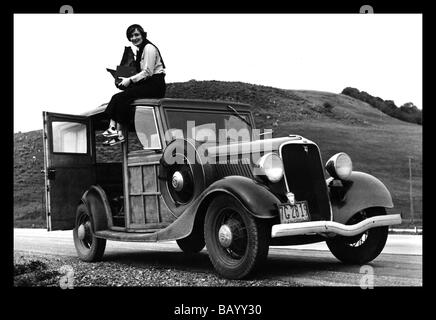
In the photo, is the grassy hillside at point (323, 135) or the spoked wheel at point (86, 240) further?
the grassy hillside at point (323, 135)

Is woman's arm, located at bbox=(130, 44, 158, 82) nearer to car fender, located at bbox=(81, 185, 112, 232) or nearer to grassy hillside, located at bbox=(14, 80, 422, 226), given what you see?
car fender, located at bbox=(81, 185, 112, 232)

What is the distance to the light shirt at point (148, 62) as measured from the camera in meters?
6.04

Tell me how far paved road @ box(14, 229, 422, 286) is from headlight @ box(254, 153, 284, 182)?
976 millimetres

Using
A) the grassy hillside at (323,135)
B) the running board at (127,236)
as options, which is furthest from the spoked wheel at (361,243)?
the grassy hillside at (323,135)

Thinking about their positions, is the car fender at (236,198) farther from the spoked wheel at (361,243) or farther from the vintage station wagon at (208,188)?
the spoked wheel at (361,243)

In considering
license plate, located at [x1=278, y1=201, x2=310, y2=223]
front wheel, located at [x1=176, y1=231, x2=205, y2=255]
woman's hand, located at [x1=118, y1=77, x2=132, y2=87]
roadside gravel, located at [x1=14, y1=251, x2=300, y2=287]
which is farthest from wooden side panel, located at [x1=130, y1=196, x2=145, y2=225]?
license plate, located at [x1=278, y1=201, x2=310, y2=223]

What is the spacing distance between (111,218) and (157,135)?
1418mm

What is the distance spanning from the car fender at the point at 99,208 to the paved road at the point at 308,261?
57cm

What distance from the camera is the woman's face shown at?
5949mm

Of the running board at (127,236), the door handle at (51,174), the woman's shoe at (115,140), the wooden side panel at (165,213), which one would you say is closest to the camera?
the running board at (127,236)
